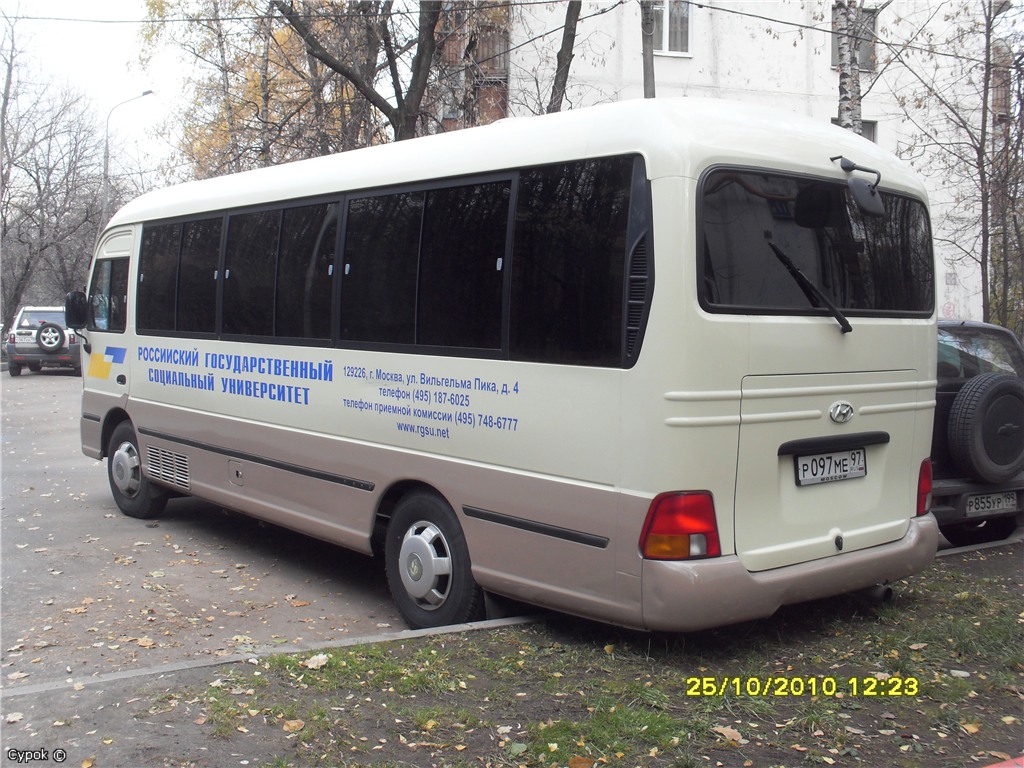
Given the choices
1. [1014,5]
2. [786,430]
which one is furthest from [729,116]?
[1014,5]

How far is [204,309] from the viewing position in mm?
8305

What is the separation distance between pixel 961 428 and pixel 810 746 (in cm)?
333

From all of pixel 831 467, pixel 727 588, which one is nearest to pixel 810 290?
pixel 831 467

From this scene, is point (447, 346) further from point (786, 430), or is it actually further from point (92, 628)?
point (92, 628)

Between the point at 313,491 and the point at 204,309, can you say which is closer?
the point at 313,491

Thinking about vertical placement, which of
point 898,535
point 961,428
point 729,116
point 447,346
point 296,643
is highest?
point 729,116

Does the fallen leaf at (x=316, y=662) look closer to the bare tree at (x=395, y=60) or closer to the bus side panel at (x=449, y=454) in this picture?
the bus side panel at (x=449, y=454)

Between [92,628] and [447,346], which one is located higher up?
[447,346]

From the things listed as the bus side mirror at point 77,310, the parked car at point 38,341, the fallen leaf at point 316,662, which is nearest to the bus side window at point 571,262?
the fallen leaf at point 316,662

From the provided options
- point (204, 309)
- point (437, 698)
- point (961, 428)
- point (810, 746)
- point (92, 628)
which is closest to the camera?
point (810, 746)

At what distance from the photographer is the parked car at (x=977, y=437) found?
21.8 feet

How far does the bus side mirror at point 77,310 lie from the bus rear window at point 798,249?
24.6ft
